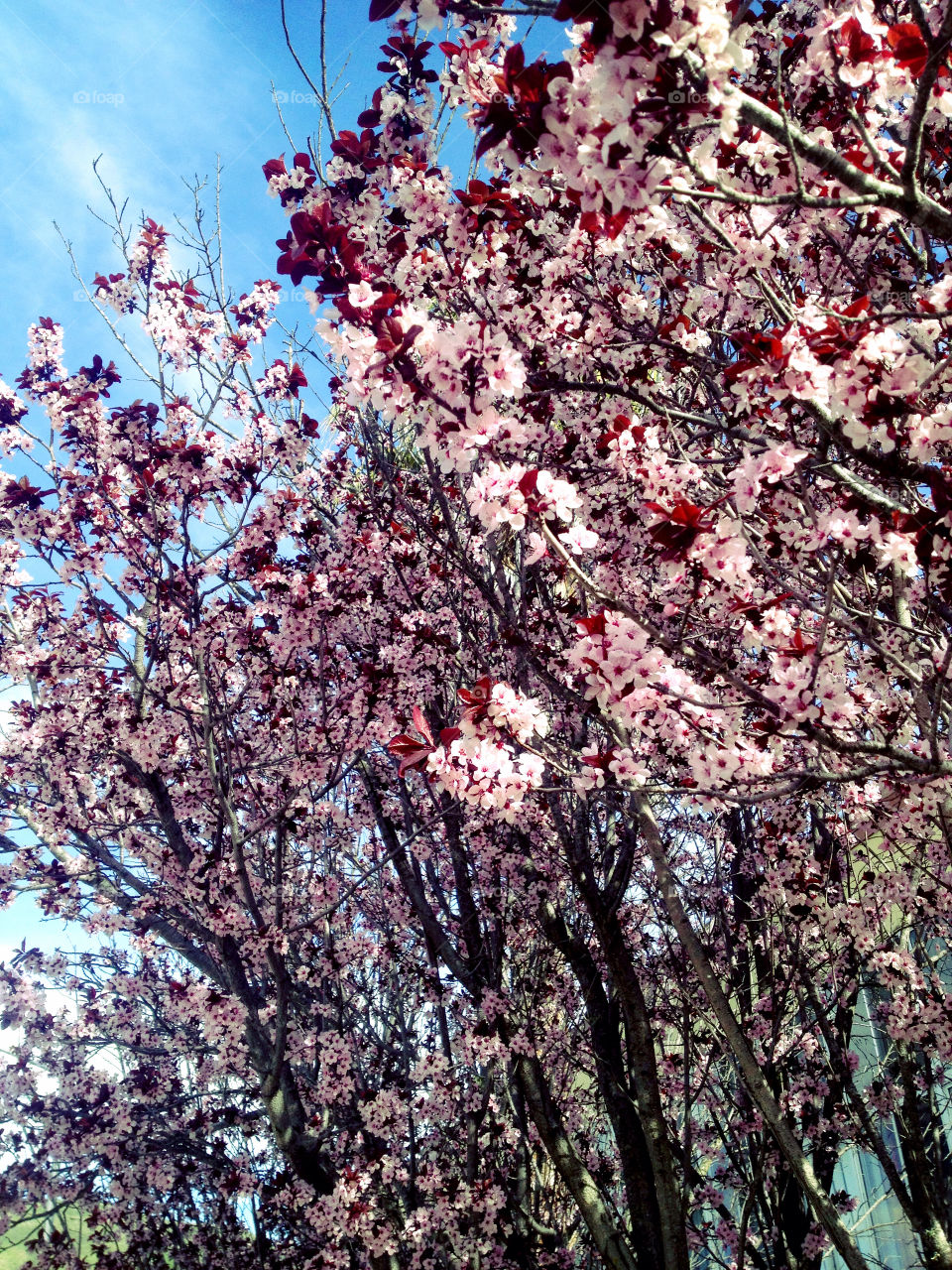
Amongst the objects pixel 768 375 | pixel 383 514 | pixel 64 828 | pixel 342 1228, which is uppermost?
pixel 383 514

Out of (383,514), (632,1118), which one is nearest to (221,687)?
(383,514)

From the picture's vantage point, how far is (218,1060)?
5836mm

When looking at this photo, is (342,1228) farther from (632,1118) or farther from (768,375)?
(768,375)

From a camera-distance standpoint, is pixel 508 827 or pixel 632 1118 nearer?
pixel 632 1118

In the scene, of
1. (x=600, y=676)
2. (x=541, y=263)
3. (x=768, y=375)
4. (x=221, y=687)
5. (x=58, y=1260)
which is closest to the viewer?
(x=768, y=375)

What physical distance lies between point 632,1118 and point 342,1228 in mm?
1943

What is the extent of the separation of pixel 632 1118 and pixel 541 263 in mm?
5003

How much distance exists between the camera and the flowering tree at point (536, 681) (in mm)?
2418

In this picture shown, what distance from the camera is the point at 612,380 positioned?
4.20 metres

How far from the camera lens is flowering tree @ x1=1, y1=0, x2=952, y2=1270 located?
2.42 meters

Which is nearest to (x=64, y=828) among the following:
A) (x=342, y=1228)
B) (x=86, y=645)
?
(x=86, y=645)

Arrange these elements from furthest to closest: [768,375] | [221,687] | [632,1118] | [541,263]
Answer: [221,687] → [632,1118] → [541,263] → [768,375]

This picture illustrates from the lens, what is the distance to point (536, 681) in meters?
5.66

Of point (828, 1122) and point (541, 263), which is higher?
point (541, 263)
